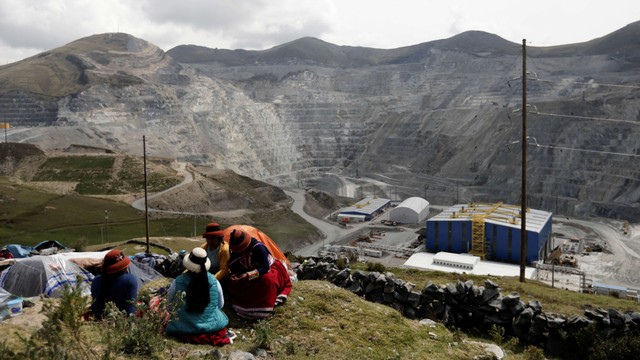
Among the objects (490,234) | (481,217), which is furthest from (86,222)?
(490,234)

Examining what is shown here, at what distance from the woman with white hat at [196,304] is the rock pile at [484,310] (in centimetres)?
637

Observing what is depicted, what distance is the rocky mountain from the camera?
8775 centimetres

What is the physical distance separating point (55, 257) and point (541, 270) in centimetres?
4136

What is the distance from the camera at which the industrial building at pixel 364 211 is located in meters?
78.8

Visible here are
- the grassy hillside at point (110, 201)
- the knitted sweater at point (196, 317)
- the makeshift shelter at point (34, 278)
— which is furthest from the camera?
the grassy hillside at point (110, 201)

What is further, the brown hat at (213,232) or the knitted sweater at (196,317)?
the brown hat at (213,232)

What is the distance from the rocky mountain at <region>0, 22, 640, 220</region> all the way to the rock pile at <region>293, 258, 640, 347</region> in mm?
69716

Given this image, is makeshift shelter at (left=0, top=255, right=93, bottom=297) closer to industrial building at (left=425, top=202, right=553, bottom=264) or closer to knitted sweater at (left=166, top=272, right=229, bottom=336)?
knitted sweater at (left=166, top=272, right=229, bottom=336)

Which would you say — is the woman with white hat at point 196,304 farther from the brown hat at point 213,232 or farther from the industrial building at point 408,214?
the industrial building at point 408,214

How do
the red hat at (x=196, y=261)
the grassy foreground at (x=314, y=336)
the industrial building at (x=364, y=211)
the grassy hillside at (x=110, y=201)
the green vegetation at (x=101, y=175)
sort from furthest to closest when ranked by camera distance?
the industrial building at (x=364, y=211)
the green vegetation at (x=101, y=175)
the grassy hillside at (x=110, y=201)
the red hat at (x=196, y=261)
the grassy foreground at (x=314, y=336)

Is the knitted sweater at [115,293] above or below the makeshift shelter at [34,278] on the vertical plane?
above

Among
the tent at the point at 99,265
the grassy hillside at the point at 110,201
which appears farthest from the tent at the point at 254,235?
the grassy hillside at the point at 110,201

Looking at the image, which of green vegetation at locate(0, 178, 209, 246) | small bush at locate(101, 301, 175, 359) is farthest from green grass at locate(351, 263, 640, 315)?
green vegetation at locate(0, 178, 209, 246)

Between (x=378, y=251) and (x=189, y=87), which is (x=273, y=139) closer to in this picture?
(x=189, y=87)
